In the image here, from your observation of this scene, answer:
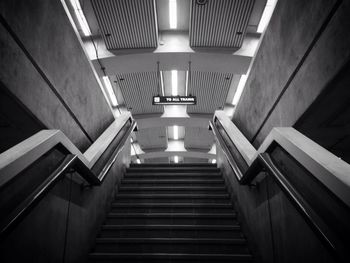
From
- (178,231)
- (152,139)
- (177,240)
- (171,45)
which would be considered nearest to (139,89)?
(171,45)

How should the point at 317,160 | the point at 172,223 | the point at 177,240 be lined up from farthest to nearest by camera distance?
the point at 172,223, the point at 177,240, the point at 317,160

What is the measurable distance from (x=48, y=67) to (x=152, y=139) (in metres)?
12.7

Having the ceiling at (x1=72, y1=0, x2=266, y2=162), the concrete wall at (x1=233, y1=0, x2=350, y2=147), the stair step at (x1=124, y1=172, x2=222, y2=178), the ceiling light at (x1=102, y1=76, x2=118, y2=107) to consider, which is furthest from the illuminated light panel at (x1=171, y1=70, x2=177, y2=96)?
the concrete wall at (x1=233, y1=0, x2=350, y2=147)

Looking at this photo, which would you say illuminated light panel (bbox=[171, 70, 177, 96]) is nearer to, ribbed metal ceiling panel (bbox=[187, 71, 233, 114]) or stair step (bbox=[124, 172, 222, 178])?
ribbed metal ceiling panel (bbox=[187, 71, 233, 114])

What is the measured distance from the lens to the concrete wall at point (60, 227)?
1571mm

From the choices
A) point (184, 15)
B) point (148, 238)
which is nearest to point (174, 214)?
point (148, 238)

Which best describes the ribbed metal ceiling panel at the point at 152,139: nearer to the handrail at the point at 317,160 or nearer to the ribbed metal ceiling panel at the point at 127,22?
the ribbed metal ceiling panel at the point at 127,22

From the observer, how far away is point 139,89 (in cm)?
1012

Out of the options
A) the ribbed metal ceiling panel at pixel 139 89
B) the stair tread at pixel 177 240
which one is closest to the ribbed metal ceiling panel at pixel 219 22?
the ribbed metal ceiling panel at pixel 139 89

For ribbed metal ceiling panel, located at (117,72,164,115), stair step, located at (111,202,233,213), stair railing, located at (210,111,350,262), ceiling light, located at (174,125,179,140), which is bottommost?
stair railing, located at (210,111,350,262)

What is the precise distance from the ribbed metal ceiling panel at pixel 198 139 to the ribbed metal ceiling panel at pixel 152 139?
1.33 m

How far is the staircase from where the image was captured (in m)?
2.49

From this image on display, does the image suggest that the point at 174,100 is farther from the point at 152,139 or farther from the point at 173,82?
the point at 152,139

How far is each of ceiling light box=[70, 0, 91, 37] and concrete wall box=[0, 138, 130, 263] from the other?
5656 mm
